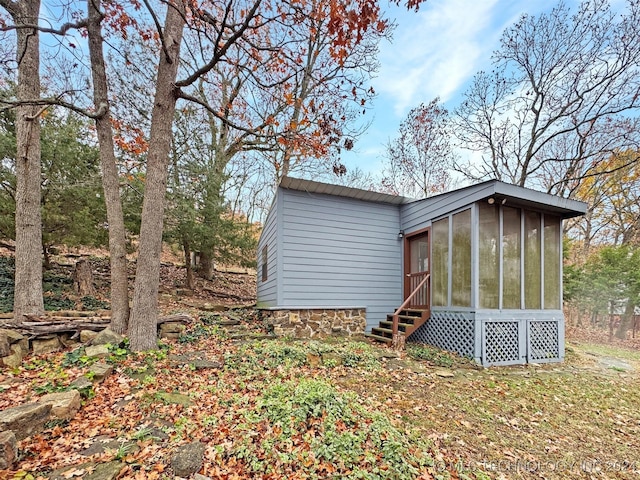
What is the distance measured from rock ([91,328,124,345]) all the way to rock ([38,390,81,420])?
1340 millimetres

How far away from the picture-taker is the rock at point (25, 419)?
7.37ft

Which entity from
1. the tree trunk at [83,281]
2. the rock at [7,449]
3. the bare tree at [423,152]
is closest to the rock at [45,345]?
the rock at [7,449]

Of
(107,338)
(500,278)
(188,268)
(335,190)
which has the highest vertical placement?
(335,190)

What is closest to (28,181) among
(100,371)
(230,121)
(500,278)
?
(100,371)

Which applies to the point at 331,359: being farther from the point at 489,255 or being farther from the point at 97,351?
the point at 489,255

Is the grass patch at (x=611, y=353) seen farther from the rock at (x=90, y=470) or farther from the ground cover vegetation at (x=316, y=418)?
the rock at (x=90, y=470)

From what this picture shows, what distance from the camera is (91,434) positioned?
244cm

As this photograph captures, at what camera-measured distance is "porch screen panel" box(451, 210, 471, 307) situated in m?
5.95

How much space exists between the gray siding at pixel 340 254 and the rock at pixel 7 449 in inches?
177

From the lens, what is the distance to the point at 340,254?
7141 millimetres

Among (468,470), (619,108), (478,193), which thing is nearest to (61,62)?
(478,193)

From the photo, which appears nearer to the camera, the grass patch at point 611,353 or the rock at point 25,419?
the rock at point 25,419

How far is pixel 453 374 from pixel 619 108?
1093 centimetres

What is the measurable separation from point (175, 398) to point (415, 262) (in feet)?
20.3
